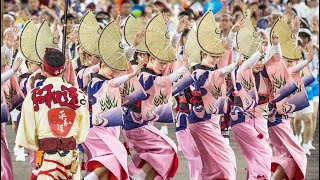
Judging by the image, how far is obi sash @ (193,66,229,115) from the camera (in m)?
14.3

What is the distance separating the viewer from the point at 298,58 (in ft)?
49.3

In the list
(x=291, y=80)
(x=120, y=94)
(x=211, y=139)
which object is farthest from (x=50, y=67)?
(x=291, y=80)

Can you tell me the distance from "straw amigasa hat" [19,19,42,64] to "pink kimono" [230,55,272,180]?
240 cm

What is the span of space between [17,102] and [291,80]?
3.25 m

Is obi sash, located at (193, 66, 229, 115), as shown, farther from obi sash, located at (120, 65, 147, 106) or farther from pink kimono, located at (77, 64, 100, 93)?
pink kimono, located at (77, 64, 100, 93)

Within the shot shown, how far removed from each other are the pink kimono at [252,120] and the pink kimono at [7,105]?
102 inches

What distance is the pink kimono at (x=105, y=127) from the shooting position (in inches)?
519

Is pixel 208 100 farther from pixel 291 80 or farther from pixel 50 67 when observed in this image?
pixel 50 67

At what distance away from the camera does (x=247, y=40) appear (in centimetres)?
1474

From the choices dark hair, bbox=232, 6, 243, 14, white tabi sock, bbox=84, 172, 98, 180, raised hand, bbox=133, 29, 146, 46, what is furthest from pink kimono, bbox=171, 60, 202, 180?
dark hair, bbox=232, 6, 243, 14

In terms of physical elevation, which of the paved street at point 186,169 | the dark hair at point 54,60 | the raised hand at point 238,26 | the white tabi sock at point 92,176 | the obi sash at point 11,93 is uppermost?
the raised hand at point 238,26

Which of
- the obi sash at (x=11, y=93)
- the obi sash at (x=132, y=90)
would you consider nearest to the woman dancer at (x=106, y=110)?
the obi sash at (x=132, y=90)

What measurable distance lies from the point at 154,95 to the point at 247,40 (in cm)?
140

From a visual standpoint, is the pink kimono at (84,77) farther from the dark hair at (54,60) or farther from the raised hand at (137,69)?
the dark hair at (54,60)
